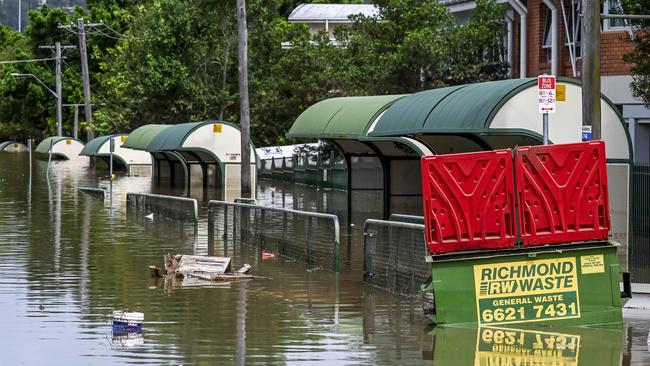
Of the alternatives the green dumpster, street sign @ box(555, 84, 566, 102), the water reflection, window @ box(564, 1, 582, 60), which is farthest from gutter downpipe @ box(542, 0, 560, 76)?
the water reflection

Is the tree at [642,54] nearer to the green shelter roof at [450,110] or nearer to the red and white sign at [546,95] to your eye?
the green shelter roof at [450,110]

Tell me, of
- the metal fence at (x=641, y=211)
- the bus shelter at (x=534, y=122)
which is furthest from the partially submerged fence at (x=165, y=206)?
the metal fence at (x=641, y=211)

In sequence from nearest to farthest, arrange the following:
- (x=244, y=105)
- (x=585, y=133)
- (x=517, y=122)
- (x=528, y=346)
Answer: (x=528, y=346) → (x=585, y=133) → (x=517, y=122) → (x=244, y=105)

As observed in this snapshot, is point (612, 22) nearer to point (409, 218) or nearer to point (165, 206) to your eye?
point (165, 206)

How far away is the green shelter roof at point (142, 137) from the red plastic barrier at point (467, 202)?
40.1m

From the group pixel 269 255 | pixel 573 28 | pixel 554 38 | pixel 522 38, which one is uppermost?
pixel 522 38

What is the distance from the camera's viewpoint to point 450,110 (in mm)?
23578

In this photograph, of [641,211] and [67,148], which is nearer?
[641,211]

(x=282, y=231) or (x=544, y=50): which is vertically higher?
(x=544, y=50)

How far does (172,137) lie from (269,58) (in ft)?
55.6

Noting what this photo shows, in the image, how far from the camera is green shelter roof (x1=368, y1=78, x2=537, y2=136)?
21.9 metres

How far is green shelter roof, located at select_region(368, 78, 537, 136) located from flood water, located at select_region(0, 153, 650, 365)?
8.71ft

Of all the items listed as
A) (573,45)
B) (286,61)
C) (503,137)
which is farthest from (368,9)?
(503,137)

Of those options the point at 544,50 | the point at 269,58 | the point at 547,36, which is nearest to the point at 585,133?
the point at 547,36
